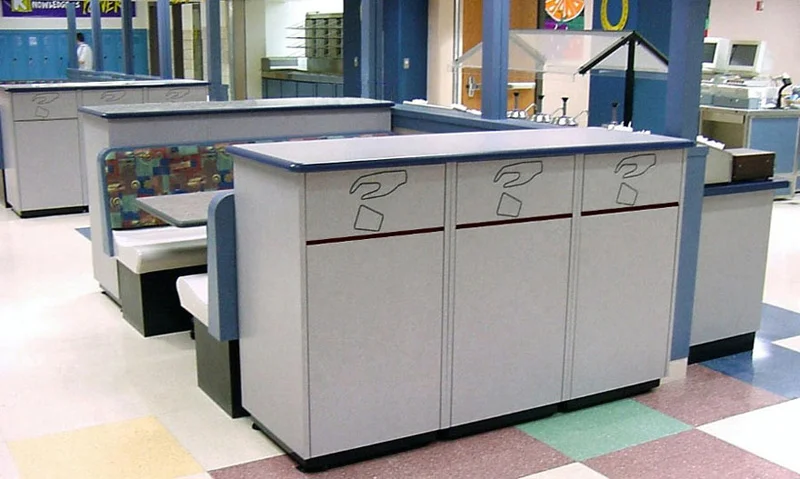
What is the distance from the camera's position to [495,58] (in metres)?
5.25

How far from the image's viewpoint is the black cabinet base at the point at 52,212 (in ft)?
26.9

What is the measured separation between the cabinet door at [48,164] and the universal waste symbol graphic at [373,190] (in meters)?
5.66

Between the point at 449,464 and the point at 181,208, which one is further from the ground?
the point at 181,208

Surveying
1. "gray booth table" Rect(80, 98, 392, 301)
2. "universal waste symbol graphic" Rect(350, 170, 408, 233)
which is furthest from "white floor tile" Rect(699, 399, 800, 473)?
"gray booth table" Rect(80, 98, 392, 301)

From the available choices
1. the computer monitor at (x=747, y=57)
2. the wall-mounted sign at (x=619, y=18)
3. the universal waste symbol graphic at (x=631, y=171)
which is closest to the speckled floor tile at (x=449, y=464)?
the universal waste symbol graphic at (x=631, y=171)

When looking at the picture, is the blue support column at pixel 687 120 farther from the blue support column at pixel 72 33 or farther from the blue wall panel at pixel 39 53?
the blue wall panel at pixel 39 53

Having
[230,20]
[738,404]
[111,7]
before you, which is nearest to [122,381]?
[738,404]

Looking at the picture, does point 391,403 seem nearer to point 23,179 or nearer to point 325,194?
point 325,194

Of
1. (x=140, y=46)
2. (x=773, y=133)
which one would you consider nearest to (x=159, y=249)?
(x=773, y=133)

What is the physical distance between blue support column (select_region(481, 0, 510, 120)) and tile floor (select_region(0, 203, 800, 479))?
191cm

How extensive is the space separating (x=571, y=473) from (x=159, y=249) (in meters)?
2.61

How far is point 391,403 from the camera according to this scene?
11.4ft

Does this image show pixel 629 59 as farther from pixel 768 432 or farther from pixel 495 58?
pixel 768 432

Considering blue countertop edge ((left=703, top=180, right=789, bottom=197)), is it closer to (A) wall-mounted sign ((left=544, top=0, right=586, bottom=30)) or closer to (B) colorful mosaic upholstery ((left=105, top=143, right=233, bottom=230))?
(B) colorful mosaic upholstery ((left=105, top=143, right=233, bottom=230))
